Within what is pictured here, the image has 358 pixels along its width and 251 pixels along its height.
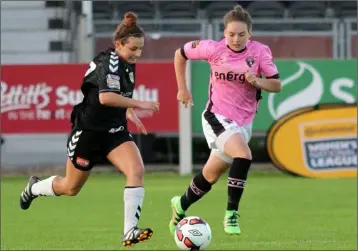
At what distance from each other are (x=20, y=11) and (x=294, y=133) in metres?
7.99

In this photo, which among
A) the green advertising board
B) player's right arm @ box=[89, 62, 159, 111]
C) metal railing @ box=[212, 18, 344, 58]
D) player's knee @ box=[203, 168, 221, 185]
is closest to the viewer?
player's right arm @ box=[89, 62, 159, 111]

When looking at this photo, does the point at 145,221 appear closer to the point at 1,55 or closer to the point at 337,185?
the point at 337,185

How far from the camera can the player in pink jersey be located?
9.92m

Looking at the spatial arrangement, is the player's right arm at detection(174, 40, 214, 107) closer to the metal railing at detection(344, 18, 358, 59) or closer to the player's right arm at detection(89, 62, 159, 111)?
the player's right arm at detection(89, 62, 159, 111)

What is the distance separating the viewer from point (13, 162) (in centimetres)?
2233

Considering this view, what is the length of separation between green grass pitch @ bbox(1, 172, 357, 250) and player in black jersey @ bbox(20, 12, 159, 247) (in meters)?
1.69

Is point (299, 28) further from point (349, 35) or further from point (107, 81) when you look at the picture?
point (107, 81)

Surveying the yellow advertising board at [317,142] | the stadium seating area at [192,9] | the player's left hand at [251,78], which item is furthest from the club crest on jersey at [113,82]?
the stadium seating area at [192,9]

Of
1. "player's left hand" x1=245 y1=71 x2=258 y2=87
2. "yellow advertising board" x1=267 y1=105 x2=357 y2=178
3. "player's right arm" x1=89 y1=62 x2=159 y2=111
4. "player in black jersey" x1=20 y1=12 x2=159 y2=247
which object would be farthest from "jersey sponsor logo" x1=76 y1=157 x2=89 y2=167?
"yellow advertising board" x1=267 y1=105 x2=357 y2=178

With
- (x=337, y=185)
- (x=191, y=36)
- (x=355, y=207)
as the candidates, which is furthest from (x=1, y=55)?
(x=355, y=207)

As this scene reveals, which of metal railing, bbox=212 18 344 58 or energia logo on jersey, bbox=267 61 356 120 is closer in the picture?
energia logo on jersey, bbox=267 61 356 120

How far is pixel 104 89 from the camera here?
362 inches

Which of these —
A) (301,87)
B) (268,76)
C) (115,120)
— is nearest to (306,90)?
(301,87)

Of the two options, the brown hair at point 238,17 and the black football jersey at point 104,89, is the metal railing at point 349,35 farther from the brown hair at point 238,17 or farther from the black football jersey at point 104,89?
the black football jersey at point 104,89
